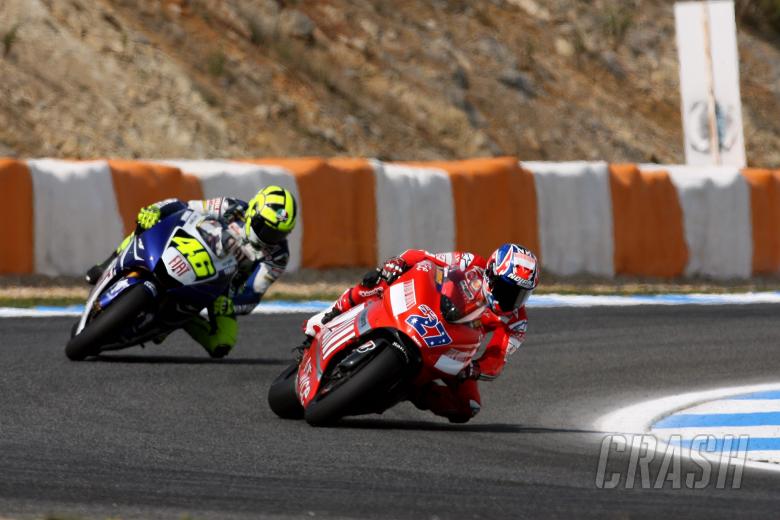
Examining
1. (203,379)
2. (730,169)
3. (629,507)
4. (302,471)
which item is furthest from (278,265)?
(730,169)

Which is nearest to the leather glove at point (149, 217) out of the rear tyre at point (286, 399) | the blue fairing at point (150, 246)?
the blue fairing at point (150, 246)

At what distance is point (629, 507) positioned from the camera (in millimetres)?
6074

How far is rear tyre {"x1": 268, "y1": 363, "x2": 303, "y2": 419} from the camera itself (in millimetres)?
8469

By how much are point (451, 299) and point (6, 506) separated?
3114mm

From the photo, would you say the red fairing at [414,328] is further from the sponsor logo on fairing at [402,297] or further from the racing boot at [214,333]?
the racing boot at [214,333]

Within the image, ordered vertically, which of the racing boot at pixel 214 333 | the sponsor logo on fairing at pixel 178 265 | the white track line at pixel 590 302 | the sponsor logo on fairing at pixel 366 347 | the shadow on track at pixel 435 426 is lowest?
the white track line at pixel 590 302

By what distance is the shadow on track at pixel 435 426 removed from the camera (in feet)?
27.5

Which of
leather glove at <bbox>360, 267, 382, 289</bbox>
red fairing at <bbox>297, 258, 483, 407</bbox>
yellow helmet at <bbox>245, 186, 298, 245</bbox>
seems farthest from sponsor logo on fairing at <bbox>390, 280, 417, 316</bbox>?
yellow helmet at <bbox>245, 186, 298, 245</bbox>

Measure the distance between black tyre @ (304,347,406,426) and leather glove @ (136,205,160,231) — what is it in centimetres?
294

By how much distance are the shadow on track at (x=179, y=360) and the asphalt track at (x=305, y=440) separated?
0.04m

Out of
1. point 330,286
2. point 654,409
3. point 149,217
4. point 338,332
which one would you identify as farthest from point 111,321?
point 330,286

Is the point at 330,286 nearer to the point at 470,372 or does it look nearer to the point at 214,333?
the point at 214,333

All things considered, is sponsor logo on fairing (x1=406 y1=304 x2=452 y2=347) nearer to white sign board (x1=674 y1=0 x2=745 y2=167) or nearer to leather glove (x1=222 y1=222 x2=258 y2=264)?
leather glove (x1=222 y1=222 x2=258 y2=264)

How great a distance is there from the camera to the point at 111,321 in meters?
10.3
